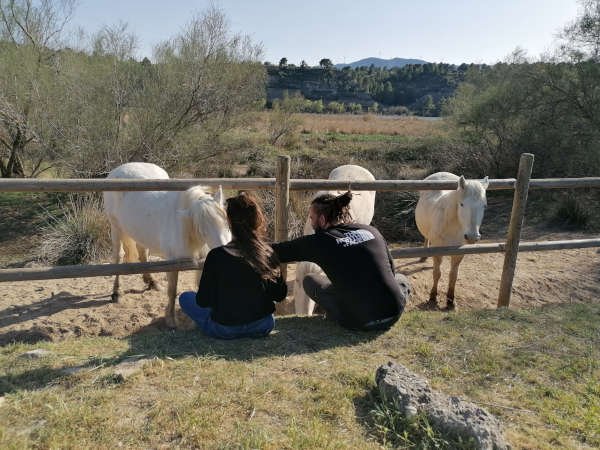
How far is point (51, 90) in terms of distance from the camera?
373 inches

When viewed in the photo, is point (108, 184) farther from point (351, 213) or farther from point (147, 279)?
point (351, 213)

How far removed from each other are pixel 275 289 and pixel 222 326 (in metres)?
0.47

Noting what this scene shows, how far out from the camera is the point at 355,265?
127 inches

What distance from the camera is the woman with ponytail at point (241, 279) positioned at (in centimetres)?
308

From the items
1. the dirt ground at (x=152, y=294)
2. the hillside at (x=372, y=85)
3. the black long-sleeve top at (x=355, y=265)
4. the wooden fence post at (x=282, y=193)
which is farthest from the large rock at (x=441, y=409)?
the hillside at (x=372, y=85)

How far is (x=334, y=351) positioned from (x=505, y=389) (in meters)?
1.12

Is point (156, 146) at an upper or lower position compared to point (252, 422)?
upper

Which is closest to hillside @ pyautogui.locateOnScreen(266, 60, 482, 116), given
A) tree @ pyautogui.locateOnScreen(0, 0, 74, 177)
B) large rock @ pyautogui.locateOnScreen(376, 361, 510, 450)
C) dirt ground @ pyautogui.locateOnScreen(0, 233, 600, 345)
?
tree @ pyautogui.locateOnScreen(0, 0, 74, 177)

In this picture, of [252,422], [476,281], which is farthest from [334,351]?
[476,281]

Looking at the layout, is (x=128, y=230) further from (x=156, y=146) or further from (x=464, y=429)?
(x=156, y=146)

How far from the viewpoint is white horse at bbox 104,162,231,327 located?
146 inches

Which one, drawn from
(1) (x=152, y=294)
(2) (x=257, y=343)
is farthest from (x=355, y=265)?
(1) (x=152, y=294)

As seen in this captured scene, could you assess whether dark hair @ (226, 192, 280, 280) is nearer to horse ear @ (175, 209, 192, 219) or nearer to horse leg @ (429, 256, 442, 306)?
horse ear @ (175, 209, 192, 219)

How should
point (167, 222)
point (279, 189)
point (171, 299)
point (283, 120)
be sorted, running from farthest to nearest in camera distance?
point (283, 120) → point (171, 299) → point (167, 222) → point (279, 189)
